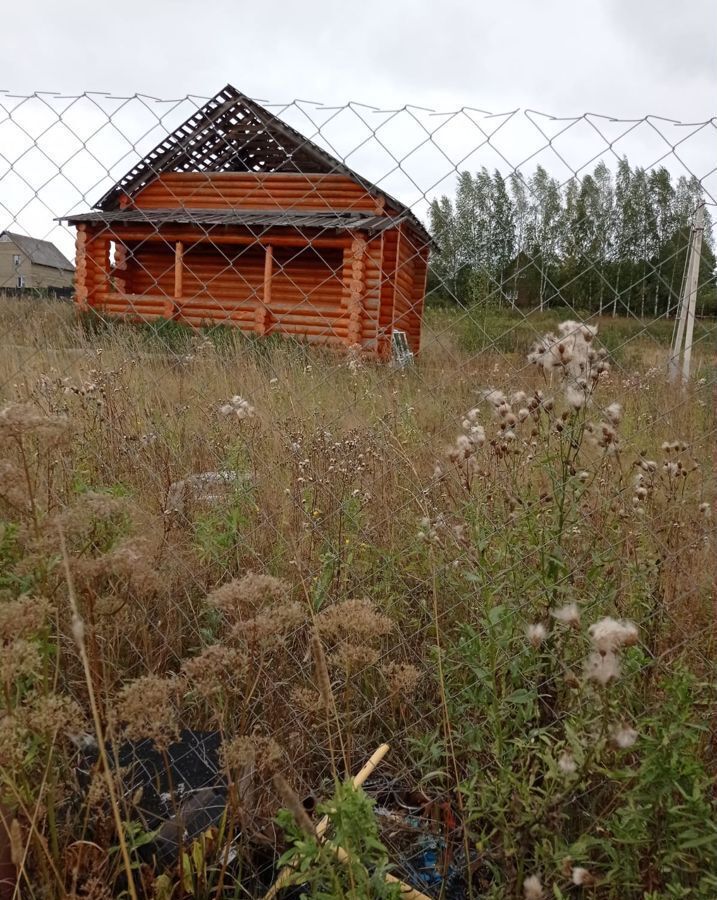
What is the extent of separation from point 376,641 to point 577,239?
1.35 meters

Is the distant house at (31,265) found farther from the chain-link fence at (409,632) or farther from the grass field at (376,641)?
the grass field at (376,641)

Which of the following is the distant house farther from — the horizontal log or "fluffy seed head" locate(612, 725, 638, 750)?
"fluffy seed head" locate(612, 725, 638, 750)

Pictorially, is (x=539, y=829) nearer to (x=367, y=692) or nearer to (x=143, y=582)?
(x=367, y=692)

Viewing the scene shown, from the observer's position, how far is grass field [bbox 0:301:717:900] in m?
1.37

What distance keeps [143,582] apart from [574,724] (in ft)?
3.27

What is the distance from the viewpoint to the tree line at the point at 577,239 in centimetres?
194

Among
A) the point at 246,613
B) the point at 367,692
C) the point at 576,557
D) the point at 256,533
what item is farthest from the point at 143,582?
the point at 576,557

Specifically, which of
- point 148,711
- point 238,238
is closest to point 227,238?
point 238,238

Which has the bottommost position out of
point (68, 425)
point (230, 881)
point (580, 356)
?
point (230, 881)

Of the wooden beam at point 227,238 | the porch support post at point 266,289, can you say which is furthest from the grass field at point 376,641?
the porch support post at point 266,289

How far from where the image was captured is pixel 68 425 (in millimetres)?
1586

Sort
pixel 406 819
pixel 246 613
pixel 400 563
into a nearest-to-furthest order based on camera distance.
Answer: pixel 406 819
pixel 246 613
pixel 400 563

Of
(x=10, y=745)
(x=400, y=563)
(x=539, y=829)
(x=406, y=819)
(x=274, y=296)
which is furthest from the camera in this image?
(x=274, y=296)

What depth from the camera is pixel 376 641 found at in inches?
84.3
